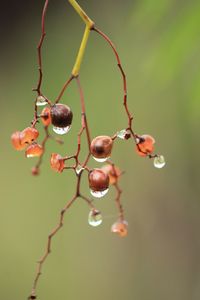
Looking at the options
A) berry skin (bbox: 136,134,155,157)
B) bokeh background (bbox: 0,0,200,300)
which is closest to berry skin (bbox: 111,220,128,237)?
berry skin (bbox: 136,134,155,157)

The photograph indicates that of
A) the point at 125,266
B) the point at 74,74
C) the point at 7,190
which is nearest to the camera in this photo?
the point at 74,74

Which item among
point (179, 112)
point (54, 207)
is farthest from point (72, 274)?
point (179, 112)

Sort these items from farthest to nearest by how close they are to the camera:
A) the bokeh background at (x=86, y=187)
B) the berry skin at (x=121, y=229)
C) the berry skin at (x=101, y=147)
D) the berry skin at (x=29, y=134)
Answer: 1. the bokeh background at (x=86, y=187)
2. the berry skin at (x=121, y=229)
3. the berry skin at (x=29, y=134)
4. the berry skin at (x=101, y=147)

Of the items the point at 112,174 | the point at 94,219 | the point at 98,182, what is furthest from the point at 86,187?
the point at 98,182

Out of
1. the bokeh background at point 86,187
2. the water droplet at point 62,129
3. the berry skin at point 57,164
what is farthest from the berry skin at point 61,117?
the bokeh background at point 86,187

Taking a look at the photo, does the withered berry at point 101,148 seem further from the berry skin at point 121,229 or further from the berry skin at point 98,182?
the berry skin at point 121,229

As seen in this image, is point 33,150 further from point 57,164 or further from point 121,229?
point 121,229

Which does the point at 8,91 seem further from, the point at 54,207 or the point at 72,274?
the point at 72,274

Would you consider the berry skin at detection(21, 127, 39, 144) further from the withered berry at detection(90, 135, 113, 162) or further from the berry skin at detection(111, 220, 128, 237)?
the berry skin at detection(111, 220, 128, 237)
